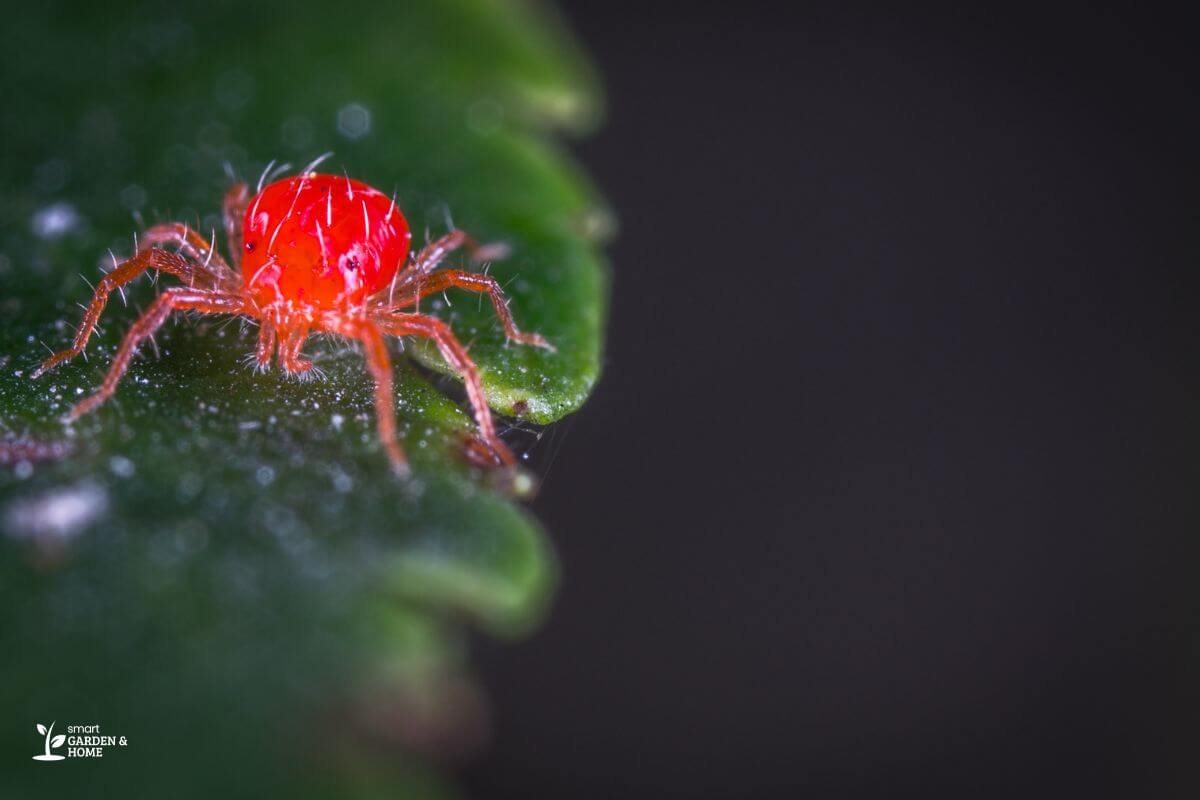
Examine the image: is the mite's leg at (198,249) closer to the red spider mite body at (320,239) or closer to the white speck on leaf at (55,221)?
the red spider mite body at (320,239)

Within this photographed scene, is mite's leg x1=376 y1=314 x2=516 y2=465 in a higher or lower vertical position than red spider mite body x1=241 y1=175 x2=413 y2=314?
lower

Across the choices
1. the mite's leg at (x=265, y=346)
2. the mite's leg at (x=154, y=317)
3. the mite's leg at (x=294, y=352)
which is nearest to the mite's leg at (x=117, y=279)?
the mite's leg at (x=154, y=317)

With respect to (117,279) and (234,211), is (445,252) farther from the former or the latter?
(117,279)

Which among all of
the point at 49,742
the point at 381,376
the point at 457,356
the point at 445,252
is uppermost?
the point at 445,252

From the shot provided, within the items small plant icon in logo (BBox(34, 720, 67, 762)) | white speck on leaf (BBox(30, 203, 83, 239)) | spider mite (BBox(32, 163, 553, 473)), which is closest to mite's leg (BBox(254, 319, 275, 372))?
spider mite (BBox(32, 163, 553, 473))

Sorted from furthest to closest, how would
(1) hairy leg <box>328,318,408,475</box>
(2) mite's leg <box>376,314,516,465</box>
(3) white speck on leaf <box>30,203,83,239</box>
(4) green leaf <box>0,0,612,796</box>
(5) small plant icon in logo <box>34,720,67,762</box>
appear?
(3) white speck on leaf <box>30,203,83,239</box>
(2) mite's leg <box>376,314,516,465</box>
(1) hairy leg <box>328,318,408,475</box>
(4) green leaf <box>0,0,612,796</box>
(5) small plant icon in logo <box>34,720,67,762</box>

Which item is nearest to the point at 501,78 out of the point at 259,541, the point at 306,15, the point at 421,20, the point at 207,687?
the point at 421,20

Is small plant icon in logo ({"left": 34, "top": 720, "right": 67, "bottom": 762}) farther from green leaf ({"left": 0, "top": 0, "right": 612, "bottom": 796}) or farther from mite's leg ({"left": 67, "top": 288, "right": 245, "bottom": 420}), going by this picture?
mite's leg ({"left": 67, "top": 288, "right": 245, "bottom": 420})

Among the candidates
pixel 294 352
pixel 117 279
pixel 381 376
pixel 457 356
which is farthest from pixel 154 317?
pixel 457 356

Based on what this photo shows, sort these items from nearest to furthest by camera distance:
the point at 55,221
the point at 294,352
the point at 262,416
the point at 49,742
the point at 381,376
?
1. the point at 49,742
2. the point at 262,416
3. the point at 381,376
4. the point at 294,352
5. the point at 55,221
